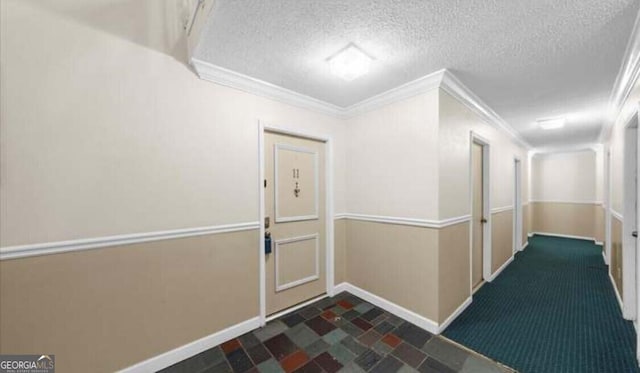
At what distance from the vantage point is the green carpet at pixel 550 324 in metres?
1.81

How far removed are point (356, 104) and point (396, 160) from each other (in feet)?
2.96

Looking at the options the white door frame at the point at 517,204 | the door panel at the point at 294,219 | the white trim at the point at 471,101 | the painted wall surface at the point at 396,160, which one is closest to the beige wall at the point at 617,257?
the white door frame at the point at 517,204

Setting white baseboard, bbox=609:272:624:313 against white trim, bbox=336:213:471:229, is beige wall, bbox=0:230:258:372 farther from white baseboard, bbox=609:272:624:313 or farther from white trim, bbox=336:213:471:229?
white baseboard, bbox=609:272:624:313

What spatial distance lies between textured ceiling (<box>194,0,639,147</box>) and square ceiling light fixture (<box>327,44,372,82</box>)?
0.05 m

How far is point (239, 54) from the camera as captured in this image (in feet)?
6.01

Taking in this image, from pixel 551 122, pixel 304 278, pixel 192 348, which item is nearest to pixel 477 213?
pixel 551 122

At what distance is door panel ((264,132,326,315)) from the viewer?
8.00 feet

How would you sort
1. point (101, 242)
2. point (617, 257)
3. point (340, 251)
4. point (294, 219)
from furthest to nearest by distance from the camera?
point (340, 251) → point (617, 257) → point (294, 219) → point (101, 242)

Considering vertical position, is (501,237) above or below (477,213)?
below

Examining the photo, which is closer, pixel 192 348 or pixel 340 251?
pixel 192 348

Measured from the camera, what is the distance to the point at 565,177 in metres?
6.31

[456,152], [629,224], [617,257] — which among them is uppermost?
[456,152]

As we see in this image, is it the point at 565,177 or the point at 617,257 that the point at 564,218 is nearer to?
the point at 565,177

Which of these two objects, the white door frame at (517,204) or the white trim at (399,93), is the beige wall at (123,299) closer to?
the white trim at (399,93)
